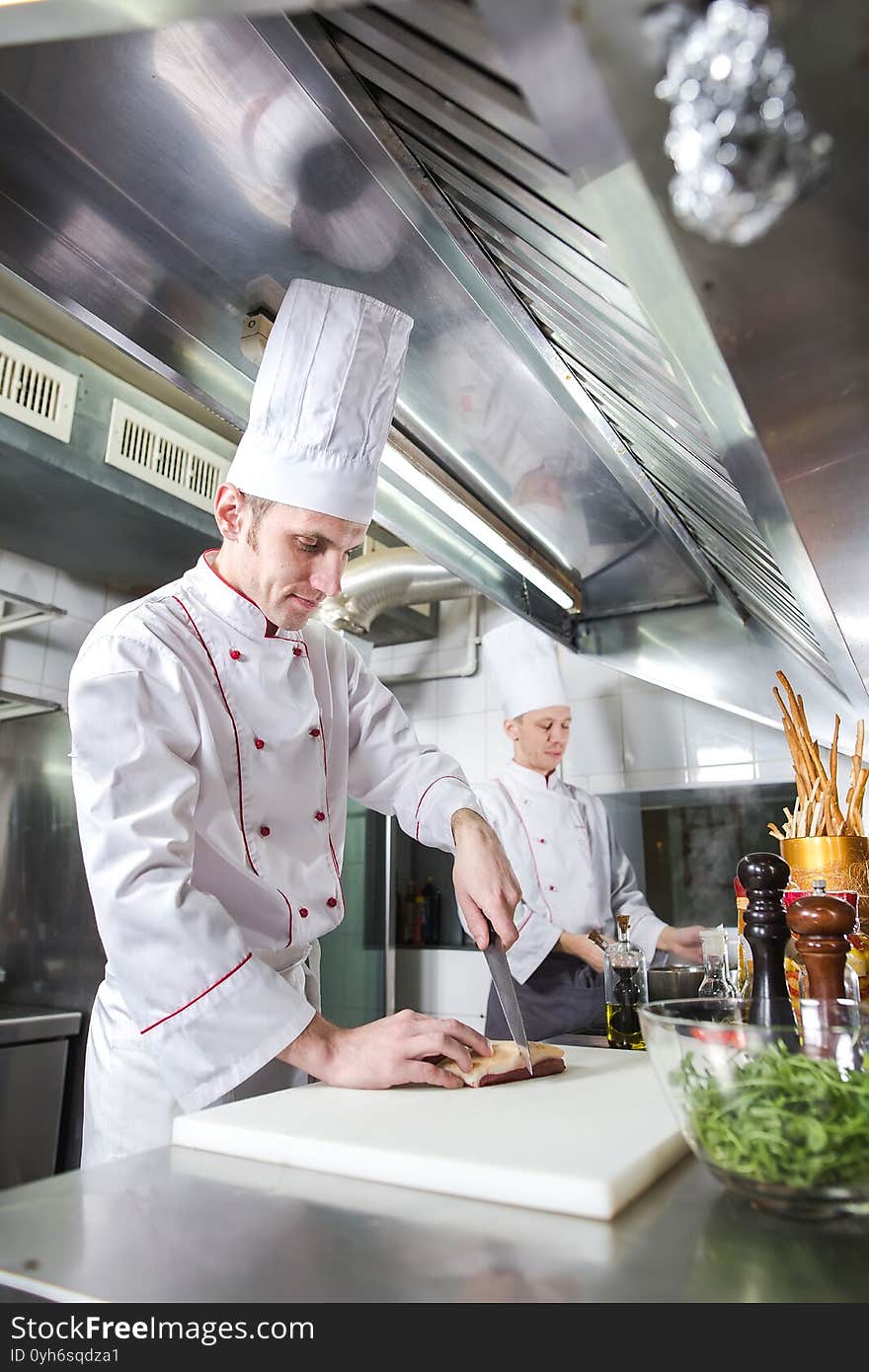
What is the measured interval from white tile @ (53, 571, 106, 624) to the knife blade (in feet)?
8.03

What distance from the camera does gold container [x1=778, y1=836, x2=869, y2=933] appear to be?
52.1 inches

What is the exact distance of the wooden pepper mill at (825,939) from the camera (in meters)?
0.86

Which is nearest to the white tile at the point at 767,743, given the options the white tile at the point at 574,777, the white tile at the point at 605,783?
the white tile at the point at 605,783

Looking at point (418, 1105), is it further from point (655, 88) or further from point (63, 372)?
point (63, 372)

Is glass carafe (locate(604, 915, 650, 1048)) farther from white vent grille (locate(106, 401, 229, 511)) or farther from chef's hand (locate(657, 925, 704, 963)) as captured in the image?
white vent grille (locate(106, 401, 229, 511))

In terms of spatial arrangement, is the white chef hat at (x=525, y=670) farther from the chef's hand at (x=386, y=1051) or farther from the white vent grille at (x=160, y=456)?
the chef's hand at (x=386, y=1051)

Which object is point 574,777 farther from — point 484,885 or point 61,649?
point 484,885

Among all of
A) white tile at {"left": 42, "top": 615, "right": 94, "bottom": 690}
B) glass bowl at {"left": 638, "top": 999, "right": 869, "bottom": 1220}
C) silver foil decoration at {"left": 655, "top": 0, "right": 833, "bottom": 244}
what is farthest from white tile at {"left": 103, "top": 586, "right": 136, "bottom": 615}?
silver foil decoration at {"left": 655, "top": 0, "right": 833, "bottom": 244}

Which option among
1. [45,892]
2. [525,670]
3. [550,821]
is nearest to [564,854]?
[550,821]

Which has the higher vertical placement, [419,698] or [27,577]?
[27,577]

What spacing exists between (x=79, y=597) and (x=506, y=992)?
8.49 feet

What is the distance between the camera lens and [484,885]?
3.84 feet

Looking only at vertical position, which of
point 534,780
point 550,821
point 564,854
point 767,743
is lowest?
point 564,854

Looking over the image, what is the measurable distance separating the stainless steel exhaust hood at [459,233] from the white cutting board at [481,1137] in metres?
0.52
